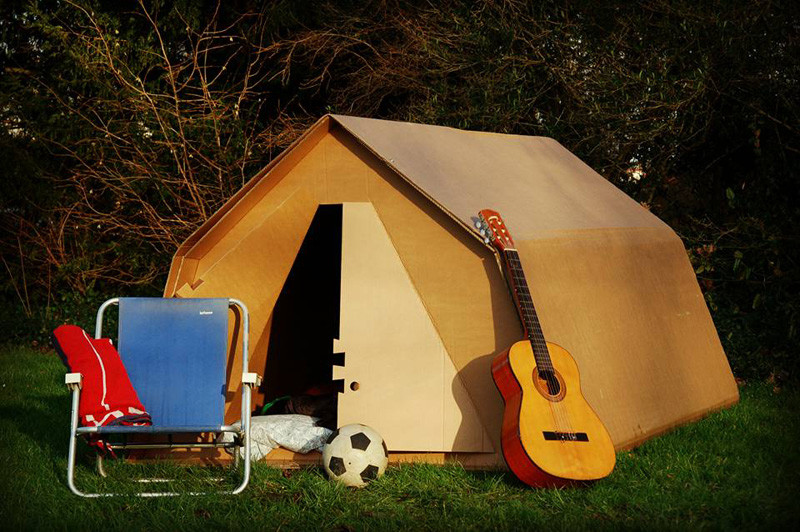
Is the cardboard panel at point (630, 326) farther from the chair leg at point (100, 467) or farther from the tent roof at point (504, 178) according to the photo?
the chair leg at point (100, 467)

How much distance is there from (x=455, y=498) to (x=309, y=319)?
8.12ft

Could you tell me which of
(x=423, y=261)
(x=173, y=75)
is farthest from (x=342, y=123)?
(x=173, y=75)

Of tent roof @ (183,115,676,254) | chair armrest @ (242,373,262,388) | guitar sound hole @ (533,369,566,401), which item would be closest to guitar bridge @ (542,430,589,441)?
guitar sound hole @ (533,369,566,401)

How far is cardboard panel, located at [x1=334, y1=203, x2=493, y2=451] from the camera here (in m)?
4.70

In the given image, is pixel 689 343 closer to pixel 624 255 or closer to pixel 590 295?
pixel 624 255

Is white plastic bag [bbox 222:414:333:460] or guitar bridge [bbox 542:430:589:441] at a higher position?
guitar bridge [bbox 542:430:589:441]

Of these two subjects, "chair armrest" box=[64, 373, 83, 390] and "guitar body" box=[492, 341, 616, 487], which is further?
"chair armrest" box=[64, 373, 83, 390]

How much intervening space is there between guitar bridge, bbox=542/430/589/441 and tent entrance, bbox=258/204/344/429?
191cm

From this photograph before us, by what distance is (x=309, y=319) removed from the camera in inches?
251

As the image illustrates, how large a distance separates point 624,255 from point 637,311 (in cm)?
36

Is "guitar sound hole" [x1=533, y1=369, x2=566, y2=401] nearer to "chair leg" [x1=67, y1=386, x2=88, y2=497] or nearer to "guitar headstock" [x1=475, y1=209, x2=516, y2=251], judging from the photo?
"guitar headstock" [x1=475, y1=209, x2=516, y2=251]

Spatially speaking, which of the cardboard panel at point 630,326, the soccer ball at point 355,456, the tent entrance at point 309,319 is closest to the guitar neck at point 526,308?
the cardboard panel at point 630,326

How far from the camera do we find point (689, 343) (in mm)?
6086

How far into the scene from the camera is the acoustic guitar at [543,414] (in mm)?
4188
